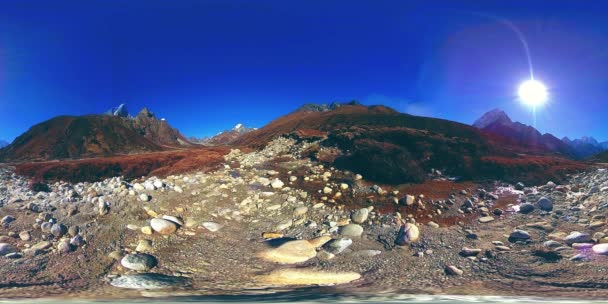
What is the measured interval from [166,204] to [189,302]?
584cm

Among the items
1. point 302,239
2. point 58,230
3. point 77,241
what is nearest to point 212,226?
point 302,239

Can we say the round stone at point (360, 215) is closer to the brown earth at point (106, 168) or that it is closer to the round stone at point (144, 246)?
the round stone at point (144, 246)

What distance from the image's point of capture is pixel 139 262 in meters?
7.76

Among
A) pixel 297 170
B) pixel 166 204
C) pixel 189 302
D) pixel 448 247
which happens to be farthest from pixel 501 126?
pixel 189 302

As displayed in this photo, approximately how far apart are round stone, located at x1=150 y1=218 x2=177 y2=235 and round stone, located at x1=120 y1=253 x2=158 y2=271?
1459mm

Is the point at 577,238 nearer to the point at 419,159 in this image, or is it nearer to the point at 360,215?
the point at 360,215

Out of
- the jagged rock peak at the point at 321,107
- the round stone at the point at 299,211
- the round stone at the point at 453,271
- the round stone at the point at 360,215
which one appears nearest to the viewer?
the round stone at the point at 453,271

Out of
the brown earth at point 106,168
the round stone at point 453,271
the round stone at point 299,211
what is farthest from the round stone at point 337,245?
the brown earth at point 106,168

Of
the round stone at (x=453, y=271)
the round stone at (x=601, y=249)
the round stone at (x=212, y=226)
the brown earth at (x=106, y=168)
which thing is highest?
the brown earth at (x=106, y=168)

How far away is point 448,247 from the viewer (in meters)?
8.93

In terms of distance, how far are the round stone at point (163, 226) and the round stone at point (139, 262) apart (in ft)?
4.79

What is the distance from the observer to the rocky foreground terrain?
705 cm

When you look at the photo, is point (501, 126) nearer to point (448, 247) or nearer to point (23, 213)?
point (448, 247)

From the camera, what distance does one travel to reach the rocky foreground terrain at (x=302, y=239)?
7.05 m
